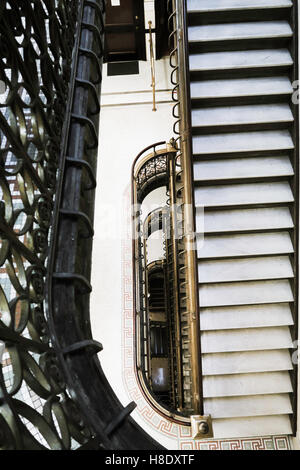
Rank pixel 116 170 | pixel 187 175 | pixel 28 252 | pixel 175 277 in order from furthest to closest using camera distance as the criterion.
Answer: pixel 175 277 < pixel 116 170 < pixel 187 175 < pixel 28 252

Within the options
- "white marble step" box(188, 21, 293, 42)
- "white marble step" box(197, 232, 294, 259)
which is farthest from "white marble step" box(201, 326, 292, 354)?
"white marble step" box(188, 21, 293, 42)

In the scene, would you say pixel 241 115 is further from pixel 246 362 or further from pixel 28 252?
pixel 28 252

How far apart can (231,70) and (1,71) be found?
2.31 m

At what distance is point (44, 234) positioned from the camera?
1.09 m

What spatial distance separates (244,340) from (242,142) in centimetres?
178

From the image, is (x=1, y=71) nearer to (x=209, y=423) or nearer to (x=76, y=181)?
(x=76, y=181)

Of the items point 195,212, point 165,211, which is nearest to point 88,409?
point 195,212

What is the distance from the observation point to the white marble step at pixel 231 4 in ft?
8.66

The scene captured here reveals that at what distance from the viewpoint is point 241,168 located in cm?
292

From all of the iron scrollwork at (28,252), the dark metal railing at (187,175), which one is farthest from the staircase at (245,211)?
the iron scrollwork at (28,252)

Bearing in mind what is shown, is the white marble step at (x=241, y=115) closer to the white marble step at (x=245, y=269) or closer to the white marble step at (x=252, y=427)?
the white marble step at (x=245, y=269)

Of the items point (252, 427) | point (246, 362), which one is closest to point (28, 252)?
point (246, 362)

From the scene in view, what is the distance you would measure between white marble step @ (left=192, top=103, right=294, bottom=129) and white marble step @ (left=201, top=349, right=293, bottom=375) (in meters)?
2.07

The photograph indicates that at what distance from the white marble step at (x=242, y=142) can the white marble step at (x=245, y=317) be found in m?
1.42
